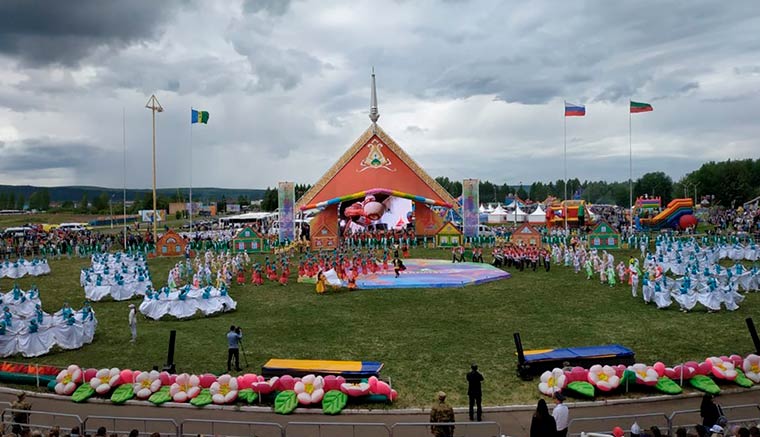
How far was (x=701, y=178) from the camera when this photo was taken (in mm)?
89562

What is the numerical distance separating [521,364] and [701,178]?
91940 mm

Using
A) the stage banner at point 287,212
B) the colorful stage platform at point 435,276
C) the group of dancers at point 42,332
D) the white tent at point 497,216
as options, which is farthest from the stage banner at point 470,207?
the white tent at point 497,216

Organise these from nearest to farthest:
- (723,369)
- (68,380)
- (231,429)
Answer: (231,429)
(723,369)
(68,380)

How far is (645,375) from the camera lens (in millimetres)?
11469

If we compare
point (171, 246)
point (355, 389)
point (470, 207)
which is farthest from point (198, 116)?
point (355, 389)

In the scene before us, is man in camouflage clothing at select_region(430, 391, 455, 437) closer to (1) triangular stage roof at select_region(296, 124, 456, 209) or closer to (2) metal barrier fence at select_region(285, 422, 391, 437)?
(2) metal barrier fence at select_region(285, 422, 391, 437)

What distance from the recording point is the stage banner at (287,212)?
44.3 metres

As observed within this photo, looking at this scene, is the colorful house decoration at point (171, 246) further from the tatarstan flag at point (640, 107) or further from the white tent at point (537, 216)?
the white tent at point (537, 216)

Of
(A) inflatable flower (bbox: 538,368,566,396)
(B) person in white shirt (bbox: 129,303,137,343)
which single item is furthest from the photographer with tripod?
(A) inflatable flower (bbox: 538,368,566,396)

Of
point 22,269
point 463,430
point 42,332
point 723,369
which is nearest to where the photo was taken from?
point 463,430

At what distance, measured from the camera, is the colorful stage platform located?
25328 millimetres

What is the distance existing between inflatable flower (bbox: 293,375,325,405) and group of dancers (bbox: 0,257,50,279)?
2781 cm

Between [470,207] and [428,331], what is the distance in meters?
29.8

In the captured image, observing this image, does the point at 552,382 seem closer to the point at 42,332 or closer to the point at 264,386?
the point at 264,386
